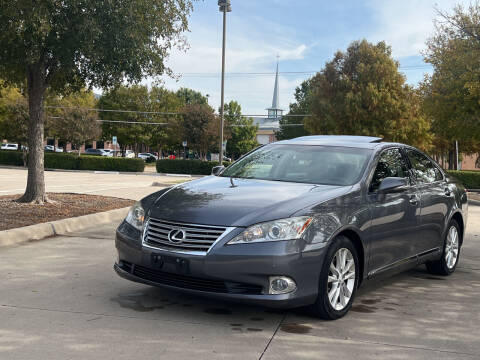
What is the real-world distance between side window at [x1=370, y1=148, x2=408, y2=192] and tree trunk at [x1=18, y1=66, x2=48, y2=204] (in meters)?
8.06

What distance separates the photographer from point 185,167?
4106cm

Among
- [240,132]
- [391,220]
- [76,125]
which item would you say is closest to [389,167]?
[391,220]

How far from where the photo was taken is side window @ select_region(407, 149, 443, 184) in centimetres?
663

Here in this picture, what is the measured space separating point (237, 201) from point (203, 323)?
1.03 meters

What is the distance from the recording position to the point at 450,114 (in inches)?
968

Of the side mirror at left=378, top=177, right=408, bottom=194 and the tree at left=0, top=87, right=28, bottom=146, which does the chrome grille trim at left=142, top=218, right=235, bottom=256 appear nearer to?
the side mirror at left=378, top=177, right=408, bottom=194

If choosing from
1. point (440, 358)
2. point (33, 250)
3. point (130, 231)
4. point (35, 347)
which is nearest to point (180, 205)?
point (130, 231)

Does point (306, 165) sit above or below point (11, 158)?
above

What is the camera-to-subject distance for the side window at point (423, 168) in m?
6.63

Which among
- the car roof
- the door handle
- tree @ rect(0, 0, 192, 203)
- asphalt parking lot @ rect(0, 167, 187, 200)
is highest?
tree @ rect(0, 0, 192, 203)

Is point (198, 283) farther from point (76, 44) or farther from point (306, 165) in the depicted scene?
point (76, 44)

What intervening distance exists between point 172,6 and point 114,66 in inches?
71.9

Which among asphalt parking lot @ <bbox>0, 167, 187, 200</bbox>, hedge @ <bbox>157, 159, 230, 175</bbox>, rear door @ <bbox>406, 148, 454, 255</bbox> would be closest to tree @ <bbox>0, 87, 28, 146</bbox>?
hedge @ <bbox>157, 159, 230, 175</bbox>

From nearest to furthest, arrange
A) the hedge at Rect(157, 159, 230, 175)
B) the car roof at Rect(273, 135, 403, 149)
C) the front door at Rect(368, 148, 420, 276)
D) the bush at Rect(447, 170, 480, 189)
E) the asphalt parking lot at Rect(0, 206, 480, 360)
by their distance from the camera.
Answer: the asphalt parking lot at Rect(0, 206, 480, 360) < the front door at Rect(368, 148, 420, 276) < the car roof at Rect(273, 135, 403, 149) < the bush at Rect(447, 170, 480, 189) < the hedge at Rect(157, 159, 230, 175)
